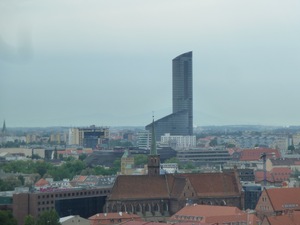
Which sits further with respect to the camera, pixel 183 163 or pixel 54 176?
pixel 183 163

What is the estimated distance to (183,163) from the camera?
13650cm

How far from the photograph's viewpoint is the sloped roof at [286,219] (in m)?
60.1

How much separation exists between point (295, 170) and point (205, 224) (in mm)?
60604

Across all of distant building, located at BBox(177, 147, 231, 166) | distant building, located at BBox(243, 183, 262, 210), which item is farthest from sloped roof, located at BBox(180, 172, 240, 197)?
distant building, located at BBox(177, 147, 231, 166)

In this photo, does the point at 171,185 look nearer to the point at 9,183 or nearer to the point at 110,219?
the point at 110,219

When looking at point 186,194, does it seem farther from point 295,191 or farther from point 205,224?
point 205,224

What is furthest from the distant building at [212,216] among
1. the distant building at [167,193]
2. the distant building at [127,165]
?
the distant building at [127,165]

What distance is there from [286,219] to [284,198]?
8.13m

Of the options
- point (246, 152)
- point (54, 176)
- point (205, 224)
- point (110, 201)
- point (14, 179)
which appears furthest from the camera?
point (246, 152)

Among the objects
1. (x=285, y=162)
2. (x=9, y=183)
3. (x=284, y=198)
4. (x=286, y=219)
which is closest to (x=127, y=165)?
(x=9, y=183)

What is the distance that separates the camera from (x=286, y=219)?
61000 millimetres

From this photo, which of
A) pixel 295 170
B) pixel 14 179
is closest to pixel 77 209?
pixel 14 179

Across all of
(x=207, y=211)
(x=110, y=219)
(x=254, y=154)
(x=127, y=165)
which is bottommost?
(x=110, y=219)

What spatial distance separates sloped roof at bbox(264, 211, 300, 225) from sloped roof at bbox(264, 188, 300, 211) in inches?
241
